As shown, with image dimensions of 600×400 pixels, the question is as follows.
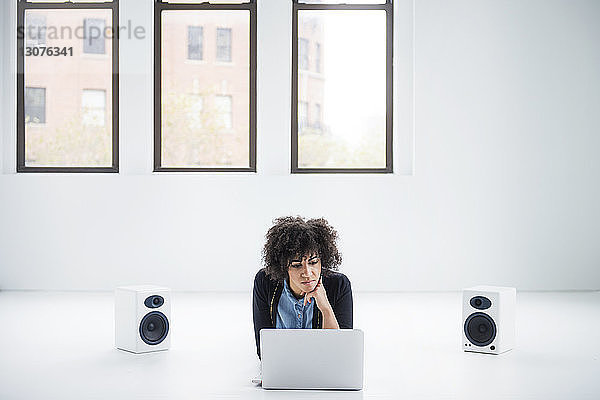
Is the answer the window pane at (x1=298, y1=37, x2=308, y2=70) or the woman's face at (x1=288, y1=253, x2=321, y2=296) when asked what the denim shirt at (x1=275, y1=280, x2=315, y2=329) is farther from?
the window pane at (x1=298, y1=37, x2=308, y2=70)

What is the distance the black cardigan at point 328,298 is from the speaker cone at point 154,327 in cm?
108

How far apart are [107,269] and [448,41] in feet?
12.3

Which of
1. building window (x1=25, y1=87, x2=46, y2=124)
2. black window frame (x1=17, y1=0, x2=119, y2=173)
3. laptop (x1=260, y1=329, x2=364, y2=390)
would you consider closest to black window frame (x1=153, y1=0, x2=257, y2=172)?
black window frame (x1=17, y1=0, x2=119, y2=173)

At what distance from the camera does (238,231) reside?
7.52 m

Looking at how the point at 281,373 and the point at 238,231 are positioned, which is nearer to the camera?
the point at 281,373

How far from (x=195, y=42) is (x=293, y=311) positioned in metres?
4.73

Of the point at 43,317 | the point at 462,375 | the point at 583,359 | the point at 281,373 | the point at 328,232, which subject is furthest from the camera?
the point at 43,317

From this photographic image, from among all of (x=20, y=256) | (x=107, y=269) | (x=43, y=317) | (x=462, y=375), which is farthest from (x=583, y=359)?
(x=20, y=256)

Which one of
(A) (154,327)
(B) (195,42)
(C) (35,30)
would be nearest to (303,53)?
(B) (195,42)

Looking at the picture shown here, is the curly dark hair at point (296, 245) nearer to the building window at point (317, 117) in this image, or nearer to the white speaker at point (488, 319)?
the white speaker at point (488, 319)

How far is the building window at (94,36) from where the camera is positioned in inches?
307

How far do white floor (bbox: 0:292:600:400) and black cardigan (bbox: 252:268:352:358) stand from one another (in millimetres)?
327

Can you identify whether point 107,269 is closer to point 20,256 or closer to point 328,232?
point 20,256

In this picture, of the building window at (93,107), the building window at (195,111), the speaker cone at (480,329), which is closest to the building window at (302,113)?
the building window at (195,111)
